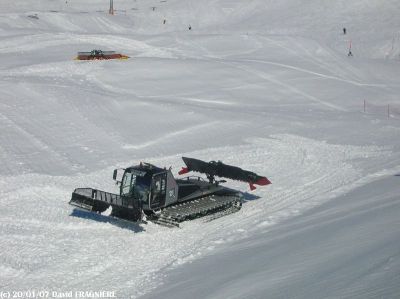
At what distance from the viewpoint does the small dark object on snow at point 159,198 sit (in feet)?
44.4

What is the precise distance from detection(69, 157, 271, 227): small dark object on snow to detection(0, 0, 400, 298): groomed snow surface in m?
0.37

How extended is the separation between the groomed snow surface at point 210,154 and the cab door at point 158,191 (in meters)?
0.63

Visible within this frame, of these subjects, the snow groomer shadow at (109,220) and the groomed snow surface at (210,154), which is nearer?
the groomed snow surface at (210,154)

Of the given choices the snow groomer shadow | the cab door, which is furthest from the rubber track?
the snow groomer shadow

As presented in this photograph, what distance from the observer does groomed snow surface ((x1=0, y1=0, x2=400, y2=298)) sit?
34.7ft

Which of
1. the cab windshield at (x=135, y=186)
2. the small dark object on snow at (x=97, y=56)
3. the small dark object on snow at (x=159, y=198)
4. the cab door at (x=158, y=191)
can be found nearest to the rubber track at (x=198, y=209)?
the small dark object on snow at (x=159, y=198)

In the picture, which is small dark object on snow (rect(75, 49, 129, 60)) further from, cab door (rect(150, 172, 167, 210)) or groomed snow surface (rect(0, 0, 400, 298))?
cab door (rect(150, 172, 167, 210))

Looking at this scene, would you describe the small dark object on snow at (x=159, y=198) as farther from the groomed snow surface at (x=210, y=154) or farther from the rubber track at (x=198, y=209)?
the groomed snow surface at (x=210, y=154)

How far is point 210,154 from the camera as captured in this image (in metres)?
19.3

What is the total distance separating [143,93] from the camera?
2577cm

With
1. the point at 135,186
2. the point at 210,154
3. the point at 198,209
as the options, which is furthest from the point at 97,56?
the point at 198,209

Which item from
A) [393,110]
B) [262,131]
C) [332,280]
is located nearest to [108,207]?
[332,280]

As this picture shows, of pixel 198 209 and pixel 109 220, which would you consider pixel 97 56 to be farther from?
pixel 198 209

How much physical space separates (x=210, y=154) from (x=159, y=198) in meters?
5.64
